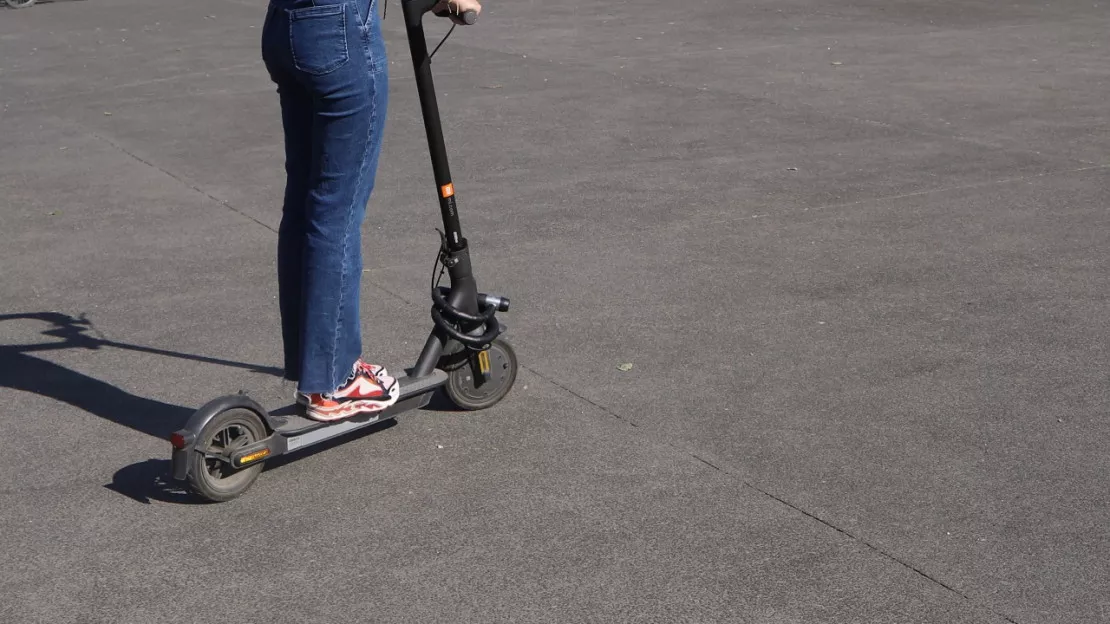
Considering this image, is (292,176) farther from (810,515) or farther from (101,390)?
(810,515)

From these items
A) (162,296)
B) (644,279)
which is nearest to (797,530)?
(644,279)

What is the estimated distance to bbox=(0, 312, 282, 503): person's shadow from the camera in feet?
14.0

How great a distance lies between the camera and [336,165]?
13.4ft

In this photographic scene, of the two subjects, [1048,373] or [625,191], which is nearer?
[1048,373]

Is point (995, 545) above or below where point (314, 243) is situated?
below

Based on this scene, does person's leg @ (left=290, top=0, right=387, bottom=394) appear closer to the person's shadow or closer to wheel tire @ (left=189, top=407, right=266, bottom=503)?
wheel tire @ (left=189, top=407, right=266, bottom=503)

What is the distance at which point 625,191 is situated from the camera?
26.7 ft

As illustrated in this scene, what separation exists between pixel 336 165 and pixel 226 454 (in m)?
0.92

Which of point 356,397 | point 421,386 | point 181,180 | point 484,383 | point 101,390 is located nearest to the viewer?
point 356,397

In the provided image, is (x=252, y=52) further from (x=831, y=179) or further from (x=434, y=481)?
(x=434, y=481)

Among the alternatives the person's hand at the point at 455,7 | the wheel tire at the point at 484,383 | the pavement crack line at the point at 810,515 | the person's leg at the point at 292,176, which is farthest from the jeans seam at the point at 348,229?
the pavement crack line at the point at 810,515

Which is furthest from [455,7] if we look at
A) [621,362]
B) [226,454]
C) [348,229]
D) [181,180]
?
[181,180]

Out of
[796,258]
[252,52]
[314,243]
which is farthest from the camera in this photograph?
[252,52]

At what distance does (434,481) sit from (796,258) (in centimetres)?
305
